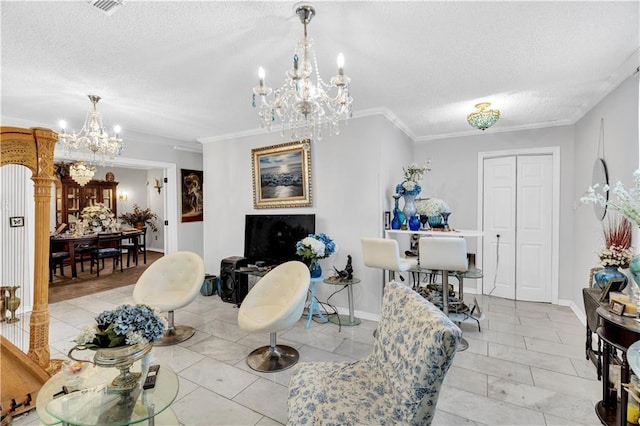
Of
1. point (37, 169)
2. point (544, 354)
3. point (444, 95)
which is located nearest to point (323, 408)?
point (37, 169)

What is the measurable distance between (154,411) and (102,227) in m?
7.33

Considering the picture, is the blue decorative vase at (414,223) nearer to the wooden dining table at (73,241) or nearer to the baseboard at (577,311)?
the baseboard at (577,311)

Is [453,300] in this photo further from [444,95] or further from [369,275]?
[444,95]

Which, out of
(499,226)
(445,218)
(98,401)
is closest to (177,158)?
(445,218)

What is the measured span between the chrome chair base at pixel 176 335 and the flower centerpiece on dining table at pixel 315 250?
1.49m

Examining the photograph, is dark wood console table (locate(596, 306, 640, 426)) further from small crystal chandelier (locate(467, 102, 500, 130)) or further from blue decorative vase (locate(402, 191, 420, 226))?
small crystal chandelier (locate(467, 102, 500, 130))

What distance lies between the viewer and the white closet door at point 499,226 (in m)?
4.59

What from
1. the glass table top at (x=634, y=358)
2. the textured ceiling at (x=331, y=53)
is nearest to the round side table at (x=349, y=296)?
the textured ceiling at (x=331, y=53)

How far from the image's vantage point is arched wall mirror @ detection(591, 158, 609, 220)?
3.05 metres

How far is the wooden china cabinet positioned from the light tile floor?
4.95 metres

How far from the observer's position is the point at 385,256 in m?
3.22

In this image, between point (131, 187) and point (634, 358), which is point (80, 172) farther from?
point (634, 358)

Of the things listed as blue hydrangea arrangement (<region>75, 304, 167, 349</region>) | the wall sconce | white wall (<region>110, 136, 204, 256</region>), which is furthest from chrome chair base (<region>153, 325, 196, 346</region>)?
the wall sconce

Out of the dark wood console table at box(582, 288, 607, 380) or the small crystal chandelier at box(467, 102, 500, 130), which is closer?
the dark wood console table at box(582, 288, 607, 380)
